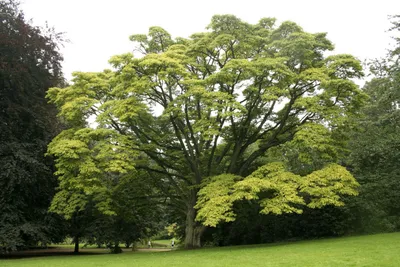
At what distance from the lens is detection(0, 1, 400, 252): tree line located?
663 inches

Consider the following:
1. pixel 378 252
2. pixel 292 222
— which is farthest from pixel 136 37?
pixel 378 252

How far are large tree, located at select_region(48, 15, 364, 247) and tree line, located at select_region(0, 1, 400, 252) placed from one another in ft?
0.28

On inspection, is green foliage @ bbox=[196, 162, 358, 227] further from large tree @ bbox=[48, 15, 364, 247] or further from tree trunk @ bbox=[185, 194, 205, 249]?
tree trunk @ bbox=[185, 194, 205, 249]

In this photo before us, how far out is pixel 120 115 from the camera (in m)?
17.4

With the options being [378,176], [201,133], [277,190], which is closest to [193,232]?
[201,133]

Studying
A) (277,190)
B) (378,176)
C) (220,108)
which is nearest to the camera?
(277,190)

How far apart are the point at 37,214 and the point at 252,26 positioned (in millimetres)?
15919

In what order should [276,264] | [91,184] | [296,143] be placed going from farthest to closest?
[91,184] → [296,143] → [276,264]

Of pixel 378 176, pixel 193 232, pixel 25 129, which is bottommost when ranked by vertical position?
pixel 193 232

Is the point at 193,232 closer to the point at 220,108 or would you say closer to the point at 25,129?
the point at 220,108

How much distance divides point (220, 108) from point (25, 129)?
37.5 ft

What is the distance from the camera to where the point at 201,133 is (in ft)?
65.6

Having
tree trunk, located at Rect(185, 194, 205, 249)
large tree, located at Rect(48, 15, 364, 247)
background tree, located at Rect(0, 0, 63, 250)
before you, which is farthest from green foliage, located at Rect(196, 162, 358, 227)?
background tree, located at Rect(0, 0, 63, 250)

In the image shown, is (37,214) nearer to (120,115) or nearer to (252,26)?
(120,115)
